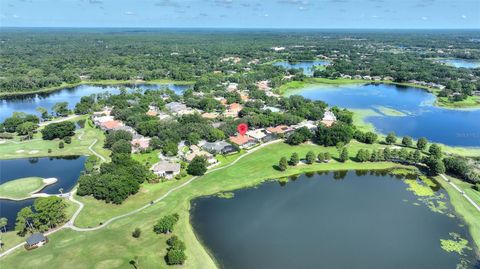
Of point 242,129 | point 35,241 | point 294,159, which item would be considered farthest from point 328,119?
point 35,241

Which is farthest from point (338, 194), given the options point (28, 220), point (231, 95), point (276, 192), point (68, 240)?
point (231, 95)

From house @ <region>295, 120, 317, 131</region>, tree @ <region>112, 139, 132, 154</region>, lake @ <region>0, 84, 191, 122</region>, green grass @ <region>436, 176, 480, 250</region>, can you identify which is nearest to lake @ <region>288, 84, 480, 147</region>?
house @ <region>295, 120, 317, 131</region>

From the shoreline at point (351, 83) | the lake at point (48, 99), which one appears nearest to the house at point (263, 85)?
the shoreline at point (351, 83)

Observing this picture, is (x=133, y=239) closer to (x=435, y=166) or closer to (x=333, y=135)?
(x=333, y=135)

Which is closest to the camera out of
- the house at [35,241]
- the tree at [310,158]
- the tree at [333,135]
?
the house at [35,241]

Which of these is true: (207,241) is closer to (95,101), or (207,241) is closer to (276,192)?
(276,192)

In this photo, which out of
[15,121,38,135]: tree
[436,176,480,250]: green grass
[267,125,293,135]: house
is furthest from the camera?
[15,121,38,135]: tree

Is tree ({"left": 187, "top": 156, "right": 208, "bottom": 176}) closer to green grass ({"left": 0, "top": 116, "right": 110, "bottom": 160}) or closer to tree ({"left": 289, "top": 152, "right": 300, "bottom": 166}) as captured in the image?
tree ({"left": 289, "top": 152, "right": 300, "bottom": 166})

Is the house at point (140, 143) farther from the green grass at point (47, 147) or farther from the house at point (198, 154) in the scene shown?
the house at point (198, 154)
